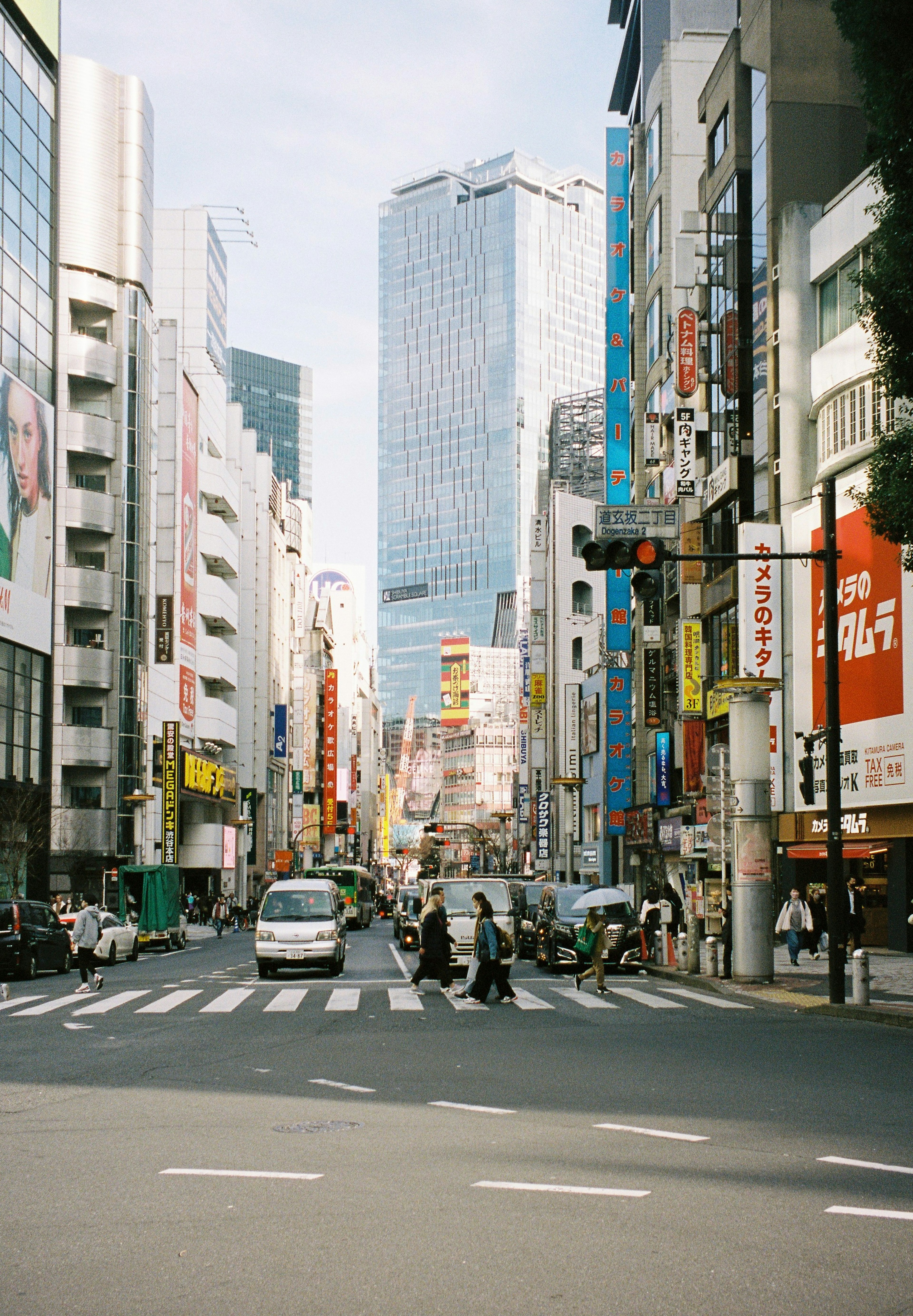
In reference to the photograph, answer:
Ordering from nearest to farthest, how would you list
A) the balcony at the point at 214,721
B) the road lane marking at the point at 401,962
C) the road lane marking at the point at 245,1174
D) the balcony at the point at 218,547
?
the road lane marking at the point at 245,1174 → the road lane marking at the point at 401,962 → the balcony at the point at 214,721 → the balcony at the point at 218,547

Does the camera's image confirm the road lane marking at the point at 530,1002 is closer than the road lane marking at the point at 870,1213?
No

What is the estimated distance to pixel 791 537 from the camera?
42.5 m

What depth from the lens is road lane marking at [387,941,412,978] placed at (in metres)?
31.6

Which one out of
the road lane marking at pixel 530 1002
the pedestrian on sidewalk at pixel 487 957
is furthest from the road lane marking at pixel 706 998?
the pedestrian on sidewalk at pixel 487 957

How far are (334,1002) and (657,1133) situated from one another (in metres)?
13.6

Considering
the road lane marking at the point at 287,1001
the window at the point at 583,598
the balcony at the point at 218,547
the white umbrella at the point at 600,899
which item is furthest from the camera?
the window at the point at 583,598

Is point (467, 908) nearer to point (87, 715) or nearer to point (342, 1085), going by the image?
point (342, 1085)

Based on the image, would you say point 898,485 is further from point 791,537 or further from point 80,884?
point 80,884

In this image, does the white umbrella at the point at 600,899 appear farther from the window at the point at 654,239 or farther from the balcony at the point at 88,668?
the balcony at the point at 88,668

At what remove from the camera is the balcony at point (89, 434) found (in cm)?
6694

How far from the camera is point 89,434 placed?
221 feet

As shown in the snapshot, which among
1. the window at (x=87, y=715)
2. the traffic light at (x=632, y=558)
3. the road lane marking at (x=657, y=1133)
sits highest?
the window at (x=87, y=715)

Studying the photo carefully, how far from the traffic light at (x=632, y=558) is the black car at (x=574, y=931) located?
1558 centimetres

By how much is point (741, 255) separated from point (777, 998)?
31324 millimetres
